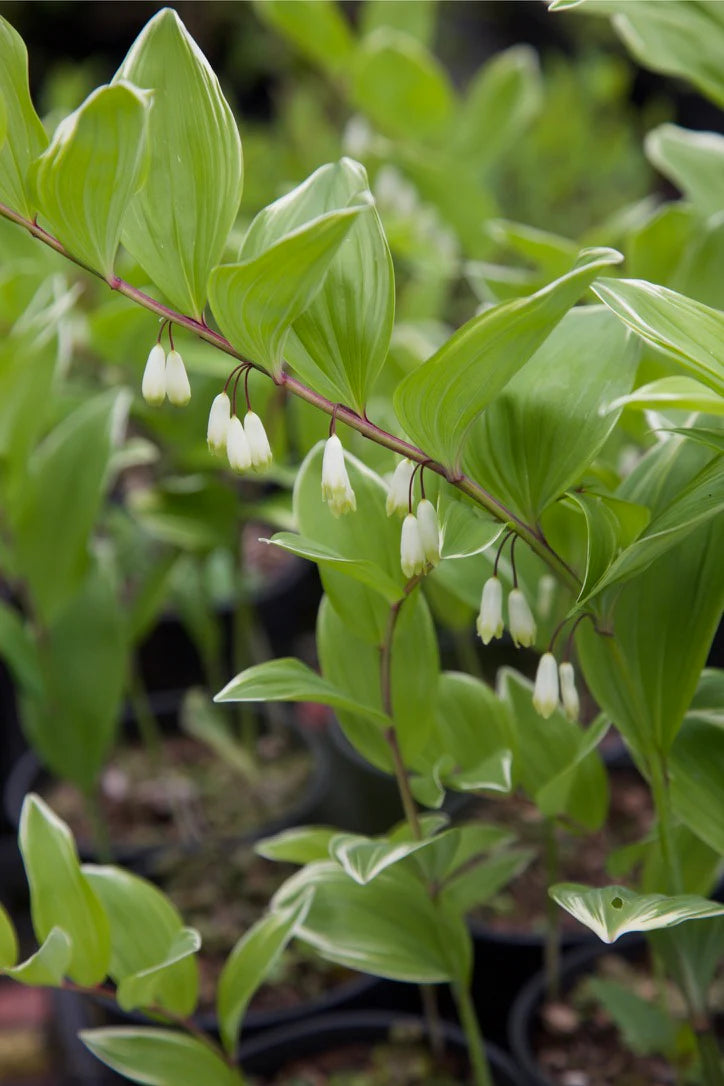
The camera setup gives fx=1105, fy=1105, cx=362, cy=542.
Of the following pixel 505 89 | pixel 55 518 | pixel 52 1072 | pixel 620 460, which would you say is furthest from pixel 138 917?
pixel 505 89

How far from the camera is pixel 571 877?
3.63 feet

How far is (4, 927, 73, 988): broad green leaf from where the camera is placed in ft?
1.92

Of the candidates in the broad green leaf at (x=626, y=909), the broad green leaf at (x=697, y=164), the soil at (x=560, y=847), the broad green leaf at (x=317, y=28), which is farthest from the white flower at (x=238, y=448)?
the broad green leaf at (x=317, y=28)

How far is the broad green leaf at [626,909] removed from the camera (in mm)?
493

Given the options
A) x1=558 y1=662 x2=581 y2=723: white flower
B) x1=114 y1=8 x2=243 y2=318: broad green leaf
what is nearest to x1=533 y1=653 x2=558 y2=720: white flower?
x1=558 y1=662 x2=581 y2=723: white flower

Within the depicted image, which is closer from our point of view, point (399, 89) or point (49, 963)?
point (49, 963)

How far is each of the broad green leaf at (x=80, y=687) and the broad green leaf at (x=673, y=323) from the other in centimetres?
69

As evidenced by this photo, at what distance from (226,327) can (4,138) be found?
0.39ft

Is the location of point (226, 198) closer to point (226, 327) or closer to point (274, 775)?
point (226, 327)

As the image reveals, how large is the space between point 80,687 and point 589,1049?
0.55 m

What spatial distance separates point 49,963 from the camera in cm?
60

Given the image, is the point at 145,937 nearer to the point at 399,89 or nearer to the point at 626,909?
the point at 626,909

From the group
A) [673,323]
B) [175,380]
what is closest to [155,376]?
[175,380]

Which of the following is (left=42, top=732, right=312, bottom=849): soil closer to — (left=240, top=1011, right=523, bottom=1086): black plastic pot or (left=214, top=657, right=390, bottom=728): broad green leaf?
(left=240, top=1011, right=523, bottom=1086): black plastic pot
